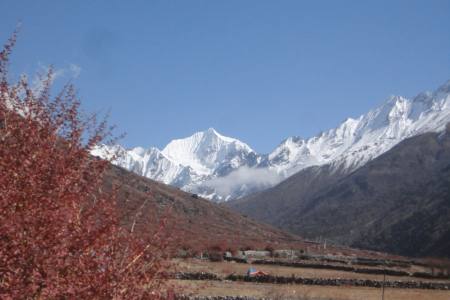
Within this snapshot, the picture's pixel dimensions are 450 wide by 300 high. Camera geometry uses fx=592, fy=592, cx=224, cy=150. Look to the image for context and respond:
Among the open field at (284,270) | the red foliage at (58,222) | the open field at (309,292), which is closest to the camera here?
the red foliage at (58,222)

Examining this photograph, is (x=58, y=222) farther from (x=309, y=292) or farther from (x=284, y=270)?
(x=284, y=270)

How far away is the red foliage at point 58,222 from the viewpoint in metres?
9.05

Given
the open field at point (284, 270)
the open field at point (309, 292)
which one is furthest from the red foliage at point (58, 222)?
the open field at point (284, 270)

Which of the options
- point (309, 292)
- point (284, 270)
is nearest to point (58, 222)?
point (309, 292)

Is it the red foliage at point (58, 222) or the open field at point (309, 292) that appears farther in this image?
the open field at point (309, 292)

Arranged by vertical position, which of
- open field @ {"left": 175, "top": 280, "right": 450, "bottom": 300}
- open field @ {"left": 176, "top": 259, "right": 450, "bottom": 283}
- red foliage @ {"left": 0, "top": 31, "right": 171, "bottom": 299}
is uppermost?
open field @ {"left": 176, "top": 259, "right": 450, "bottom": 283}

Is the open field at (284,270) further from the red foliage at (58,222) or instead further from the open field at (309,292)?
the red foliage at (58,222)

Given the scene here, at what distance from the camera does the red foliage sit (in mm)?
9055

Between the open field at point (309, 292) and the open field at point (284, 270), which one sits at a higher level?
the open field at point (284, 270)

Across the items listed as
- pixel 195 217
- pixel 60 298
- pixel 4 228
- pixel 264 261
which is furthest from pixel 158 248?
pixel 195 217

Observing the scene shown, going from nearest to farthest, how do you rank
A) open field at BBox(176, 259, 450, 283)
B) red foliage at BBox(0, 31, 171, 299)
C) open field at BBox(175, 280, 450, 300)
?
1. red foliage at BBox(0, 31, 171, 299)
2. open field at BBox(175, 280, 450, 300)
3. open field at BBox(176, 259, 450, 283)

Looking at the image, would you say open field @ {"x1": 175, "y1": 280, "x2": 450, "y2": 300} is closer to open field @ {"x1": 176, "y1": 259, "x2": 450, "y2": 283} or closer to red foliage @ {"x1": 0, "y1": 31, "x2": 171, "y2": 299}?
open field @ {"x1": 176, "y1": 259, "x2": 450, "y2": 283}

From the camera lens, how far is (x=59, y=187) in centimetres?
992

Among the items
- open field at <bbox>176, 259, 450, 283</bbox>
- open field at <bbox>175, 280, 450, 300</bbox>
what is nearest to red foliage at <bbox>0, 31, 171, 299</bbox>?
open field at <bbox>175, 280, 450, 300</bbox>
